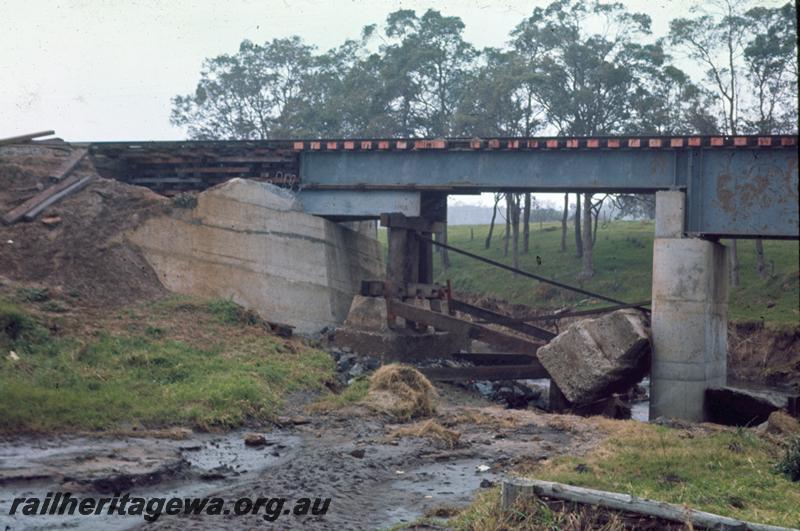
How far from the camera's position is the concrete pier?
Result: 2012 centimetres

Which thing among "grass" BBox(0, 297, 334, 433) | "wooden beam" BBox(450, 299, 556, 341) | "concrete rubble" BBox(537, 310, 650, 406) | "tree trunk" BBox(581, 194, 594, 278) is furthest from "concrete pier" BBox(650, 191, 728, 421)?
"tree trunk" BBox(581, 194, 594, 278)

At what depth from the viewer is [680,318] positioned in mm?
20250

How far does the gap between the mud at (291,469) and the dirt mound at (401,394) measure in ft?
2.98

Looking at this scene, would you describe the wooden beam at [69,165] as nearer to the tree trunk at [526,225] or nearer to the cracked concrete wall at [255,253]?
the cracked concrete wall at [255,253]

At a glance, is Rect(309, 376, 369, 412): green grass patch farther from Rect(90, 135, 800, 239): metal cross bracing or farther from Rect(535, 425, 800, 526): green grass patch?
Rect(90, 135, 800, 239): metal cross bracing

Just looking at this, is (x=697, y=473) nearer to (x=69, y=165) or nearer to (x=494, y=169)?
(x=494, y=169)

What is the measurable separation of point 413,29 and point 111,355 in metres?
36.2

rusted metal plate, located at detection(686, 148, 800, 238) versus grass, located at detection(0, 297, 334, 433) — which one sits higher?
rusted metal plate, located at detection(686, 148, 800, 238)

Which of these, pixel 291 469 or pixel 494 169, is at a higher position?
pixel 494 169

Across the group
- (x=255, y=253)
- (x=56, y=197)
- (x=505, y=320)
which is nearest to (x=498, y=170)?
(x=505, y=320)

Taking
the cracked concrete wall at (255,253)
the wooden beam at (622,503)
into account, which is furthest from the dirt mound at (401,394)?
the wooden beam at (622,503)

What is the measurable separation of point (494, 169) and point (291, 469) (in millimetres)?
13106

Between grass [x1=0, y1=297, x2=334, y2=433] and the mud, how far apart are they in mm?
711

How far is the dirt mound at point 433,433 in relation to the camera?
43.5ft
